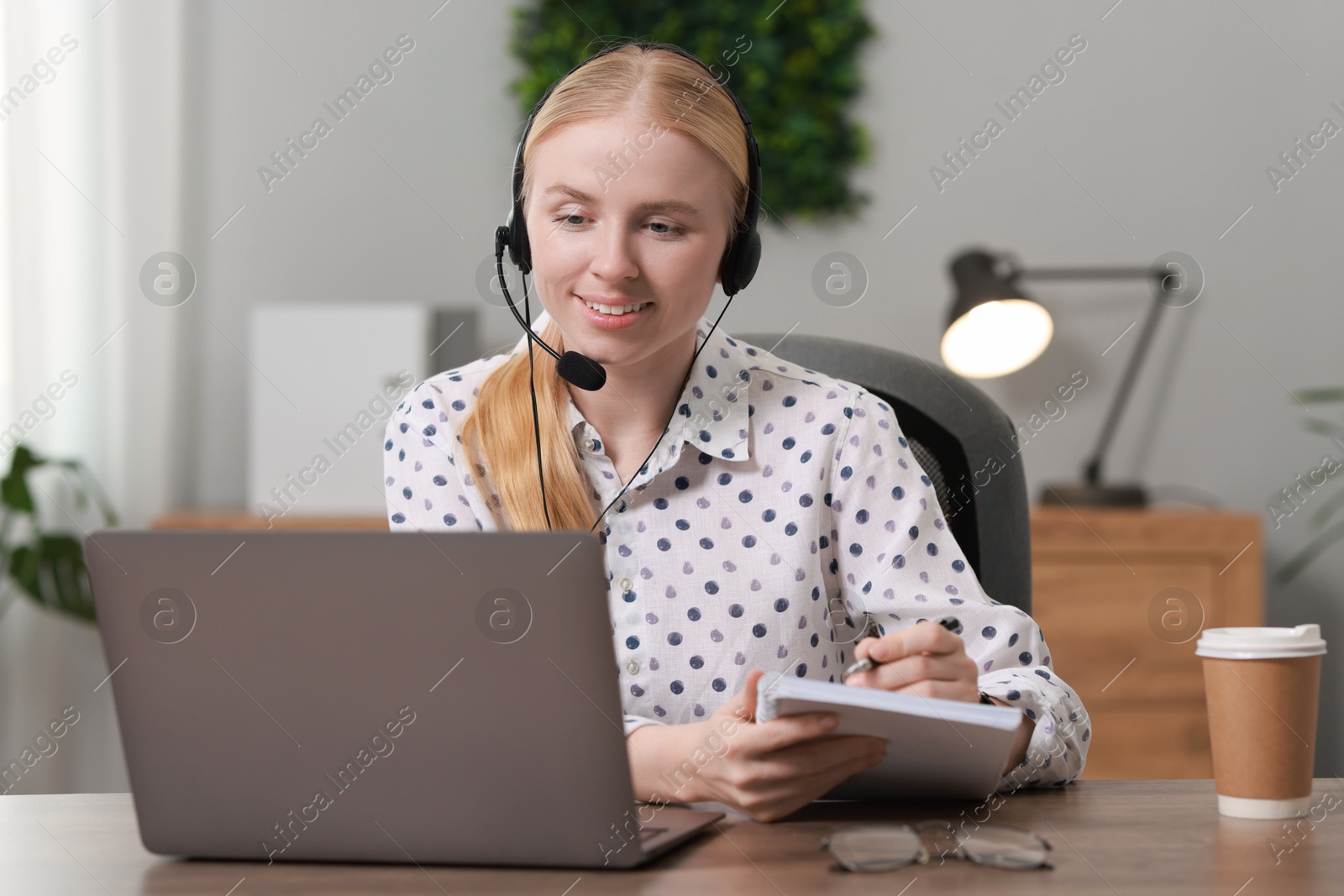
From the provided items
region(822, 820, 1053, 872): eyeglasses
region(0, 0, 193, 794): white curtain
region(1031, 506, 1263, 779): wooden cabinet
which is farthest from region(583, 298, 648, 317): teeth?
Result: region(0, 0, 193, 794): white curtain

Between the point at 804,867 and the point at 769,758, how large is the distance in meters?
0.08

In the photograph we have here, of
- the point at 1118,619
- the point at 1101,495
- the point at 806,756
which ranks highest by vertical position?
the point at 806,756

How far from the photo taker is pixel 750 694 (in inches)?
28.0

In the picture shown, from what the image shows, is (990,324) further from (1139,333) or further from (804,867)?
(804,867)

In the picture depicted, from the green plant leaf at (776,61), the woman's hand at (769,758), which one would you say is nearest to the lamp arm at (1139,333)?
the green plant leaf at (776,61)

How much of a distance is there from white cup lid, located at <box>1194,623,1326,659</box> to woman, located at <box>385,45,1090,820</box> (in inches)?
7.9

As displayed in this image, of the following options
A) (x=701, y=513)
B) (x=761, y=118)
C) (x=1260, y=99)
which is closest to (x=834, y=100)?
(x=761, y=118)

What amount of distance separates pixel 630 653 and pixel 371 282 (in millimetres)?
1800

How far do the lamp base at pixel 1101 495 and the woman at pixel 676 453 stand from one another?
1479 mm

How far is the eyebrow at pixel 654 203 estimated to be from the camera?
3.27 ft

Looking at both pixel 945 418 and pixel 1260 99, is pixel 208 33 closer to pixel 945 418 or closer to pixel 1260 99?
pixel 945 418

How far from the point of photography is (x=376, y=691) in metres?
0.59

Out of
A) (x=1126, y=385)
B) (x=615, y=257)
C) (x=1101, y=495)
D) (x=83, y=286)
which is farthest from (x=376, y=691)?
(x=1126, y=385)

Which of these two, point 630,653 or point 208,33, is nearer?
point 630,653
